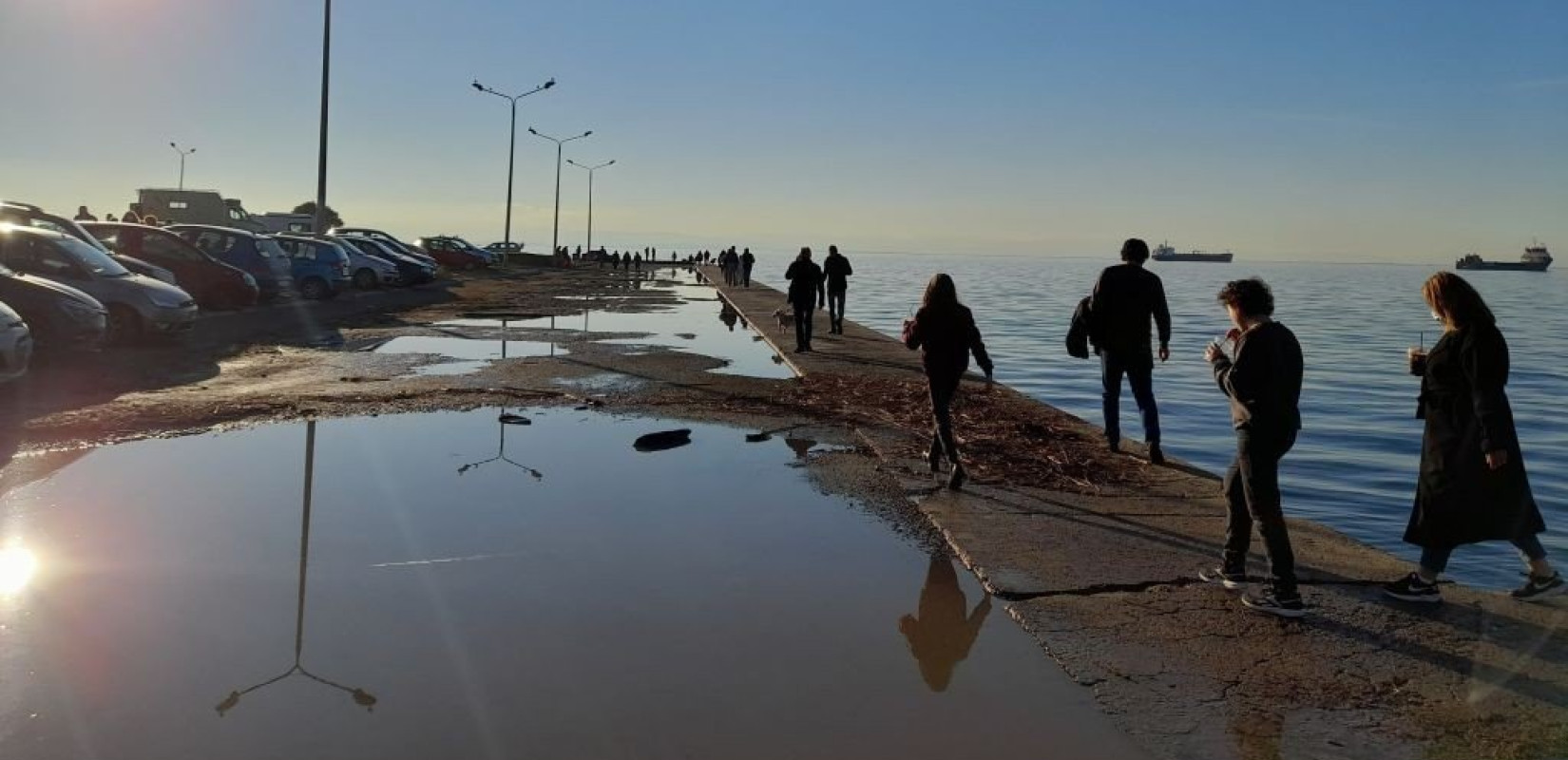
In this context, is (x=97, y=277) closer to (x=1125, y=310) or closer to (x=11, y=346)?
(x=11, y=346)

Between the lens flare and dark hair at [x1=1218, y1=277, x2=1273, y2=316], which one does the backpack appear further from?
the lens flare

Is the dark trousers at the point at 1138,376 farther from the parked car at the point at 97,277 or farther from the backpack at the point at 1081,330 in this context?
the parked car at the point at 97,277

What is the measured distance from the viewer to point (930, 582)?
233 inches

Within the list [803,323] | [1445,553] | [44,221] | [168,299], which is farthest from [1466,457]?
[44,221]

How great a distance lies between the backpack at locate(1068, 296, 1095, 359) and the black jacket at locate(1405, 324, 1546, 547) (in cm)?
384

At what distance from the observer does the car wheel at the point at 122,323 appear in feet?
50.4

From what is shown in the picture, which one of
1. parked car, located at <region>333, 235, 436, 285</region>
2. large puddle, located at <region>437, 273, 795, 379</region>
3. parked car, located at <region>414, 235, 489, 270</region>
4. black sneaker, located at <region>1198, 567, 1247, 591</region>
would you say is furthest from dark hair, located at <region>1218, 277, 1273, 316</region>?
parked car, located at <region>414, 235, 489, 270</region>

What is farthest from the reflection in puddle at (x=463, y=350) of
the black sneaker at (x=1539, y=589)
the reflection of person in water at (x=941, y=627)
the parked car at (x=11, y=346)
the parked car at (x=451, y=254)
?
the parked car at (x=451, y=254)

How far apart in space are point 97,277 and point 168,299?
2.80 feet

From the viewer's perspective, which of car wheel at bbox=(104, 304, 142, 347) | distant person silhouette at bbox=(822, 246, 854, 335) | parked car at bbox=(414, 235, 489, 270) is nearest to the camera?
car wheel at bbox=(104, 304, 142, 347)

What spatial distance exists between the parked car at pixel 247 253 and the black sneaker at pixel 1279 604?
870 inches

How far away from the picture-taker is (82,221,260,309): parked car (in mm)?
20688

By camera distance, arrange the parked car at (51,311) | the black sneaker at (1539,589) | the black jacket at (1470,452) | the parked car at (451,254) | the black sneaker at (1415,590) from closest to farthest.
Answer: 1. the black jacket at (1470,452)
2. the black sneaker at (1415,590)
3. the black sneaker at (1539,589)
4. the parked car at (51,311)
5. the parked car at (451,254)

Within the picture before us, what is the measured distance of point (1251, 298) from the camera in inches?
218
